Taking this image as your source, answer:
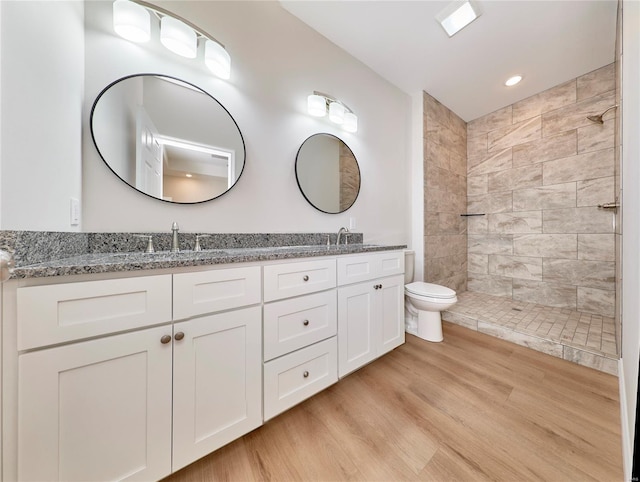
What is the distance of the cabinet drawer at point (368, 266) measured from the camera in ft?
4.43

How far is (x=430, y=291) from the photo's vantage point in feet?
6.38

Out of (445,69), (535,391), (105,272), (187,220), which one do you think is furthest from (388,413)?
(445,69)

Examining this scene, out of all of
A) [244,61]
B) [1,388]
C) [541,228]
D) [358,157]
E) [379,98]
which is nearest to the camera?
[1,388]

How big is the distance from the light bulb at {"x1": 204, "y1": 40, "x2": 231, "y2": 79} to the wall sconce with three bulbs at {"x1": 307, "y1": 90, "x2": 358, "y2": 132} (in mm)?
633

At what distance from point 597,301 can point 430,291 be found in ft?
6.13

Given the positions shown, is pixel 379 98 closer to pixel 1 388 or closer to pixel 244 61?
pixel 244 61

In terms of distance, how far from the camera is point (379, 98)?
229 centimetres

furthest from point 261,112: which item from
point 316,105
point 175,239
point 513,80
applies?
point 513,80

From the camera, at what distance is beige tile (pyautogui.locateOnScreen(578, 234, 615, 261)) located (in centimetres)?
218

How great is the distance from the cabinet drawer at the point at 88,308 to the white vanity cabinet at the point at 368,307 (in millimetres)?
889

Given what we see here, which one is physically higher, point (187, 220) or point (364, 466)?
point (187, 220)

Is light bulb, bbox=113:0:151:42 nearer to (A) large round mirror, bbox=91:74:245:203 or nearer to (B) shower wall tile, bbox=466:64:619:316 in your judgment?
(A) large round mirror, bbox=91:74:245:203

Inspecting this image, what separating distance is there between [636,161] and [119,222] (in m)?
2.32

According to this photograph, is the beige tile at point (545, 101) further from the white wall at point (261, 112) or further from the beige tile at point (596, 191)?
the white wall at point (261, 112)
